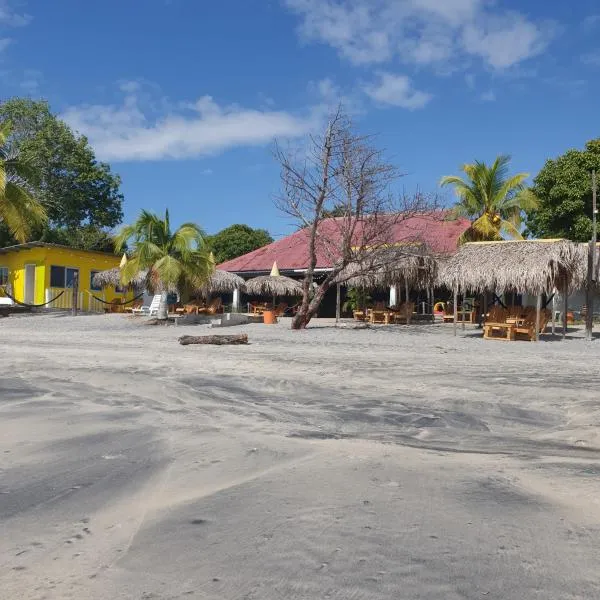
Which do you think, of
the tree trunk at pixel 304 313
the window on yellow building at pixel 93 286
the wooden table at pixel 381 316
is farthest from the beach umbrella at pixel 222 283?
the tree trunk at pixel 304 313

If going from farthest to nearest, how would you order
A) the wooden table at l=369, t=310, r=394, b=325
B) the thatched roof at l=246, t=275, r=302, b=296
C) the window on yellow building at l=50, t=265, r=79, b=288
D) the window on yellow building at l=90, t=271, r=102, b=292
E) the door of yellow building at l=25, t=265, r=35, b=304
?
the window on yellow building at l=90, t=271, r=102, b=292, the door of yellow building at l=25, t=265, r=35, b=304, the window on yellow building at l=50, t=265, r=79, b=288, the thatched roof at l=246, t=275, r=302, b=296, the wooden table at l=369, t=310, r=394, b=325

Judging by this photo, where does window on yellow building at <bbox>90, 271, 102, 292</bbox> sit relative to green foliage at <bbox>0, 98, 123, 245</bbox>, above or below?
below

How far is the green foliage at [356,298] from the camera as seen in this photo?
88.4 feet

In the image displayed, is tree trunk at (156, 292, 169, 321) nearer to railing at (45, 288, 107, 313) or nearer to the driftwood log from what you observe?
the driftwood log

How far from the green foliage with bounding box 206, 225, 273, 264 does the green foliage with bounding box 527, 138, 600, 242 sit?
24648mm

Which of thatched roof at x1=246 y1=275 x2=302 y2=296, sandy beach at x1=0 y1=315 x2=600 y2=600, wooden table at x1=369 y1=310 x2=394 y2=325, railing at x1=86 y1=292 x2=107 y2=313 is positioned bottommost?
sandy beach at x1=0 y1=315 x2=600 y2=600

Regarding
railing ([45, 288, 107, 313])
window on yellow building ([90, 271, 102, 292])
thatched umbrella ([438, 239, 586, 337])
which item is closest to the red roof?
window on yellow building ([90, 271, 102, 292])

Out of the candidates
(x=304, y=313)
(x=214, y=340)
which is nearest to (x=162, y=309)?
(x=304, y=313)

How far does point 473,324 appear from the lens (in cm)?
2397

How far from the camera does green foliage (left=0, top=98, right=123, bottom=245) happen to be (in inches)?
1433

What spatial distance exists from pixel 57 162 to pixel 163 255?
2071cm

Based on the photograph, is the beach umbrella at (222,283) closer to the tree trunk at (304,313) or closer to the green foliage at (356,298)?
the green foliage at (356,298)

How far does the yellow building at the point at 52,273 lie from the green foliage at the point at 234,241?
55.2 feet

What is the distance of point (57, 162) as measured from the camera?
37.2 m
